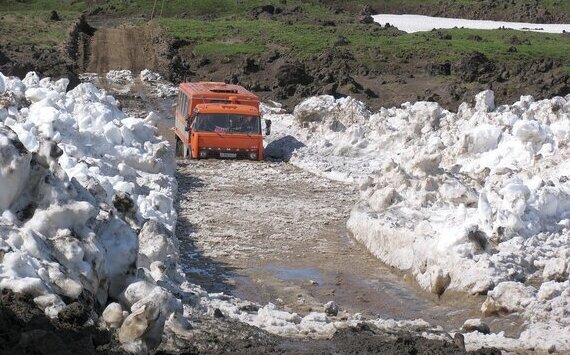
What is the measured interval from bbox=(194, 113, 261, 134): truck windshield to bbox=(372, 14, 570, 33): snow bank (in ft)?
132

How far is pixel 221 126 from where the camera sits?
3136 cm

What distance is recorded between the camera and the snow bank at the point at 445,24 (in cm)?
7212

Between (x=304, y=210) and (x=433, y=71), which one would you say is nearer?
(x=304, y=210)

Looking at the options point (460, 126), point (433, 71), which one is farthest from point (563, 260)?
point (433, 71)

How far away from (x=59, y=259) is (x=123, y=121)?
531 inches

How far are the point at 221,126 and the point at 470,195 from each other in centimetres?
1107

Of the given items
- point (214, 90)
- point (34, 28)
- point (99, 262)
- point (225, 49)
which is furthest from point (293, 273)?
point (34, 28)

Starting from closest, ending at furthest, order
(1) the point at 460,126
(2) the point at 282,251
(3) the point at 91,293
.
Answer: (3) the point at 91,293
(2) the point at 282,251
(1) the point at 460,126

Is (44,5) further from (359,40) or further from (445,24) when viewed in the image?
(359,40)

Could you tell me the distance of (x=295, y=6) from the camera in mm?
75812

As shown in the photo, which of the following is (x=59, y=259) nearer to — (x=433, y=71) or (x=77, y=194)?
(x=77, y=194)

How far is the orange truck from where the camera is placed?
31.0 metres

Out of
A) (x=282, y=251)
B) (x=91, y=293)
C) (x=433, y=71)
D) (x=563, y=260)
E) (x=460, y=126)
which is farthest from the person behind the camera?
(x=433, y=71)

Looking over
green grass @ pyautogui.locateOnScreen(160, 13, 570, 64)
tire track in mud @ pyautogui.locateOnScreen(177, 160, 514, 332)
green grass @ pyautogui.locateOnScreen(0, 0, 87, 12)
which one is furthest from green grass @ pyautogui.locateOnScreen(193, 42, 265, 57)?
tire track in mud @ pyautogui.locateOnScreen(177, 160, 514, 332)
